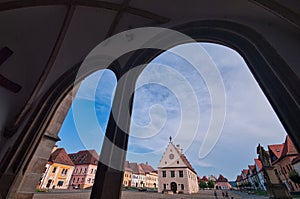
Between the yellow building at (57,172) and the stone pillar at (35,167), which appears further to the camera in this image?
the yellow building at (57,172)

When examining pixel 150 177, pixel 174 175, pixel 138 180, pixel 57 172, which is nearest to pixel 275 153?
pixel 174 175

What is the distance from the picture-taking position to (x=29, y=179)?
7.97 ft

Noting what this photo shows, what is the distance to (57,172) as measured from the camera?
1970 centimetres

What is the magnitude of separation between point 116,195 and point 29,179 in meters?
1.98

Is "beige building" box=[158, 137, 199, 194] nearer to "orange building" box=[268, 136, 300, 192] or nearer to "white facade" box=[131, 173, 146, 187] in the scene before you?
"white facade" box=[131, 173, 146, 187]

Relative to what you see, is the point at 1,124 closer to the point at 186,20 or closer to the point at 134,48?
the point at 134,48

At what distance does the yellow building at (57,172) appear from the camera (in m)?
18.5

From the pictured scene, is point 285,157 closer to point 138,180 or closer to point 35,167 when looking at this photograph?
point 35,167

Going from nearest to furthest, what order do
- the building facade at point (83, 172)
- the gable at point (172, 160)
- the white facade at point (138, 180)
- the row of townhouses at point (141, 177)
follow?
1. the gable at point (172, 160)
2. the building facade at point (83, 172)
3. the row of townhouses at point (141, 177)
4. the white facade at point (138, 180)

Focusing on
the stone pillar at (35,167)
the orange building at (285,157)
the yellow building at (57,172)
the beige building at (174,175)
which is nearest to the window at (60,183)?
the yellow building at (57,172)

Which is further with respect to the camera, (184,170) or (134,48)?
(184,170)

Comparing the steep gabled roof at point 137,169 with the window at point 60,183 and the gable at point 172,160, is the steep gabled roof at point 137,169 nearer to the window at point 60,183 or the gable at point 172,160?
the gable at point 172,160

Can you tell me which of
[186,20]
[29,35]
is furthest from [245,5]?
[29,35]

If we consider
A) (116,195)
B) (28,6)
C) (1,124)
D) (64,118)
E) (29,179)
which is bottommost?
(116,195)
